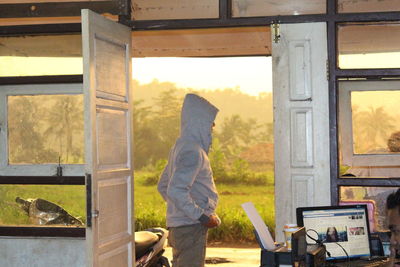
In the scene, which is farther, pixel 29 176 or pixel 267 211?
pixel 267 211

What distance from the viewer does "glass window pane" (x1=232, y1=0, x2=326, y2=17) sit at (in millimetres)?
5930

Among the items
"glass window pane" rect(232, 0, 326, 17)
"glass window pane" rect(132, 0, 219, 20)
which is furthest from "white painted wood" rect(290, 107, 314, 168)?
"glass window pane" rect(132, 0, 219, 20)

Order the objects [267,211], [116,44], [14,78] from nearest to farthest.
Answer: [116,44] → [14,78] → [267,211]

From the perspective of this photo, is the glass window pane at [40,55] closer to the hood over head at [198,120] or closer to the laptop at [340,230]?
the hood over head at [198,120]

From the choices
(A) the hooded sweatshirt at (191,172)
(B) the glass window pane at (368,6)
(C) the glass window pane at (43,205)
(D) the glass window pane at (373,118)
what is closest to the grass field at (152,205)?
(C) the glass window pane at (43,205)

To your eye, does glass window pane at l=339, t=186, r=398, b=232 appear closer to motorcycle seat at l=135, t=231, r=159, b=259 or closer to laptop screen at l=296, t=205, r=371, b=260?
laptop screen at l=296, t=205, r=371, b=260

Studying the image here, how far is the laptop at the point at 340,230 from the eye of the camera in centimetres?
446

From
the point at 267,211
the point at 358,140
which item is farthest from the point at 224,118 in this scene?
the point at 358,140

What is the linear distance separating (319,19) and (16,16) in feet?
7.94

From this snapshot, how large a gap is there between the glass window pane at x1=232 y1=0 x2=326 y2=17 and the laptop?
6.18ft

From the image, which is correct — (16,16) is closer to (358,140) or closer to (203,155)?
(203,155)

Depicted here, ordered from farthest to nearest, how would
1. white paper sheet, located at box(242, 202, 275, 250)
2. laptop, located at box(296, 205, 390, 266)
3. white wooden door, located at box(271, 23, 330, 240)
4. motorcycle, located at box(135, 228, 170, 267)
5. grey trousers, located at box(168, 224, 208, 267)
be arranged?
motorcycle, located at box(135, 228, 170, 267)
white wooden door, located at box(271, 23, 330, 240)
grey trousers, located at box(168, 224, 208, 267)
laptop, located at box(296, 205, 390, 266)
white paper sheet, located at box(242, 202, 275, 250)

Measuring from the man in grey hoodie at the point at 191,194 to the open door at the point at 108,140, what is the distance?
37 cm

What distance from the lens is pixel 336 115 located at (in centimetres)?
585
